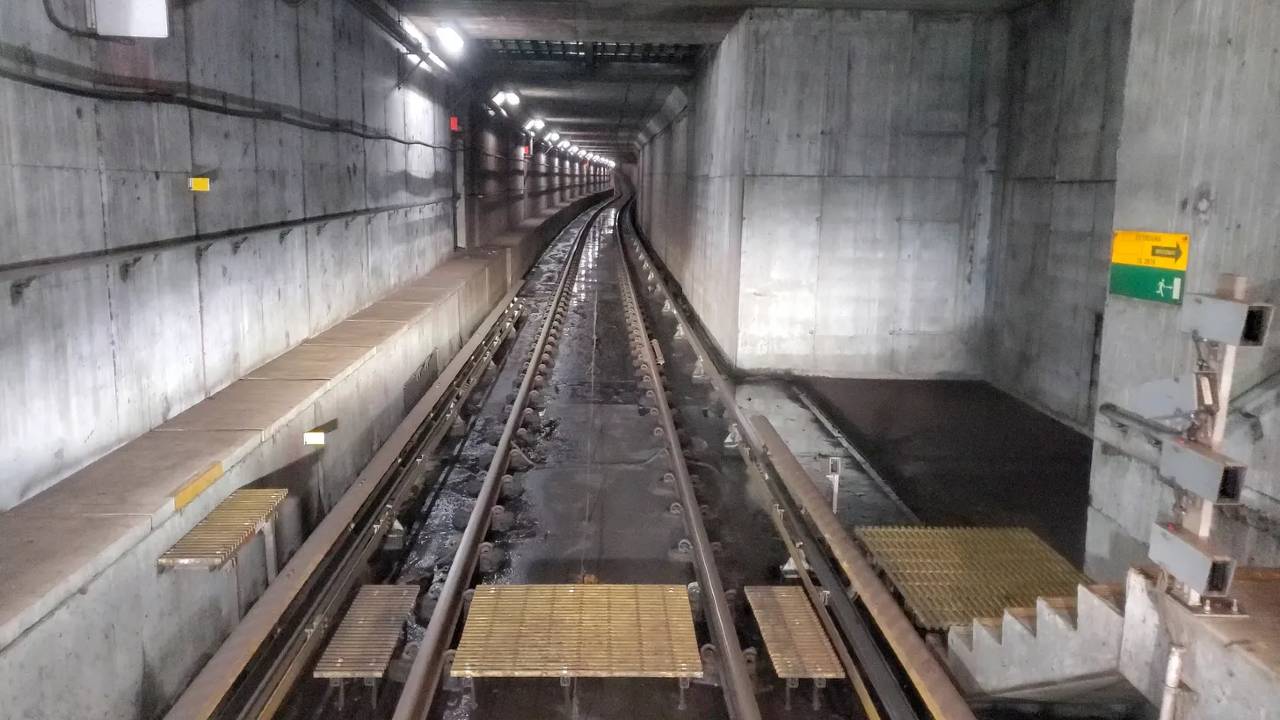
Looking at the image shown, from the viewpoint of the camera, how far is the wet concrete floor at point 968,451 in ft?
23.0

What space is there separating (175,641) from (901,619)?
12.2 ft

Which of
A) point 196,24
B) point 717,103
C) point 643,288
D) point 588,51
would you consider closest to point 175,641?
point 196,24

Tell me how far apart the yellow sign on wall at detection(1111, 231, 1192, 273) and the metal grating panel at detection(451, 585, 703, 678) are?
3.13 metres

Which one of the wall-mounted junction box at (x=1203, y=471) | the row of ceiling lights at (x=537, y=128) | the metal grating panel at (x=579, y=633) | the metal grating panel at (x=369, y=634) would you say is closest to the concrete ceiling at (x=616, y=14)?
the row of ceiling lights at (x=537, y=128)

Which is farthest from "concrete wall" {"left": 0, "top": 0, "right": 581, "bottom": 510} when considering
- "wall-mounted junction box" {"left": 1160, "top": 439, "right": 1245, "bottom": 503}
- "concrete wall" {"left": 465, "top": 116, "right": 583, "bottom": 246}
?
"concrete wall" {"left": 465, "top": 116, "right": 583, "bottom": 246}

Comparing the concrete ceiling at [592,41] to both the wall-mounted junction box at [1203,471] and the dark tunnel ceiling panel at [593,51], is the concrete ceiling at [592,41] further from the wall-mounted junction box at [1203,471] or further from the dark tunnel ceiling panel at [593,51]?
the wall-mounted junction box at [1203,471]

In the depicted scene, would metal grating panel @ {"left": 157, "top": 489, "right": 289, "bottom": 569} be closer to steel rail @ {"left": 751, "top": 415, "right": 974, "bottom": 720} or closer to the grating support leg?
the grating support leg

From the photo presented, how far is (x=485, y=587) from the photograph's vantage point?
529 cm

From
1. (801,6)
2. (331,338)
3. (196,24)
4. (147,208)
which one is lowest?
(331,338)

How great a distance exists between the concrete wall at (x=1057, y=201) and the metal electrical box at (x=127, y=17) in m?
7.85

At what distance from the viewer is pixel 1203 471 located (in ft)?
9.84

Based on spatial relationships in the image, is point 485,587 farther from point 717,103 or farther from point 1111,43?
point 717,103

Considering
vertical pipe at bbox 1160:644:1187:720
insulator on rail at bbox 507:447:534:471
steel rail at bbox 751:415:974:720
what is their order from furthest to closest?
1. insulator on rail at bbox 507:447:534:471
2. steel rail at bbox 751:415:974:720
3. vertical pipe at bbox 1160:644:1187:720

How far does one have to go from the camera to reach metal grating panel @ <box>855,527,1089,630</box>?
16.7 feet
